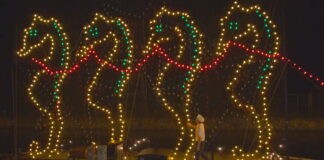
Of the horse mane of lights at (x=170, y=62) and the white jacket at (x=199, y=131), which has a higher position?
the horse mane of lights at (x=170, y=62)

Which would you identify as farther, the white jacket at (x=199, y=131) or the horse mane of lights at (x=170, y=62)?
the horse mane of lights at (x=170, y=62)

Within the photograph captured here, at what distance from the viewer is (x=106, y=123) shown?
60.6 feet

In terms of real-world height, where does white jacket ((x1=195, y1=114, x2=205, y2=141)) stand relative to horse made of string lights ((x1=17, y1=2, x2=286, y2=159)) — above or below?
below

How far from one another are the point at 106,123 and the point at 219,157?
28.5 ft

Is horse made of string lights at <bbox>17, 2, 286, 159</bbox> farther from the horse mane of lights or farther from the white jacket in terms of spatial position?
the white jacket

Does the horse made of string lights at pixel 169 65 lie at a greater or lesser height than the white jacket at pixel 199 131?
greater

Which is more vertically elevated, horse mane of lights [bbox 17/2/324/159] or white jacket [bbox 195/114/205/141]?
horse mane of lights [bbox 17/2/324/159]

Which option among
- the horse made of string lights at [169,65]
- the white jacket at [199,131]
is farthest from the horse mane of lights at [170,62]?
the white jacket at [199,131]

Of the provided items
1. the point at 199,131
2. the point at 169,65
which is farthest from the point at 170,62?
the point at 199,131

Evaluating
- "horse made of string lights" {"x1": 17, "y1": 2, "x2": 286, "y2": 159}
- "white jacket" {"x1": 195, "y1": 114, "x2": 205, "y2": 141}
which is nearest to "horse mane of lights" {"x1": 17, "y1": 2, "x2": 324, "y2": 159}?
"horse made of string lights" {"x1": 17, "y1": 2, "x2": 286, "y2": 159}

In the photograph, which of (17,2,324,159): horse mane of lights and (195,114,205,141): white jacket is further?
(17,2,324,159): horse mane of lights

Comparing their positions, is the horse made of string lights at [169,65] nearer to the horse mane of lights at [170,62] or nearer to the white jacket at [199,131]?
the horse mane of lights at [170,62]

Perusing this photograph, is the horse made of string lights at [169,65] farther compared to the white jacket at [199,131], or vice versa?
the horse made of string lights at [169,65]

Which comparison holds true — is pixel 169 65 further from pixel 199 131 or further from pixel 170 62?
pixel 199 131
